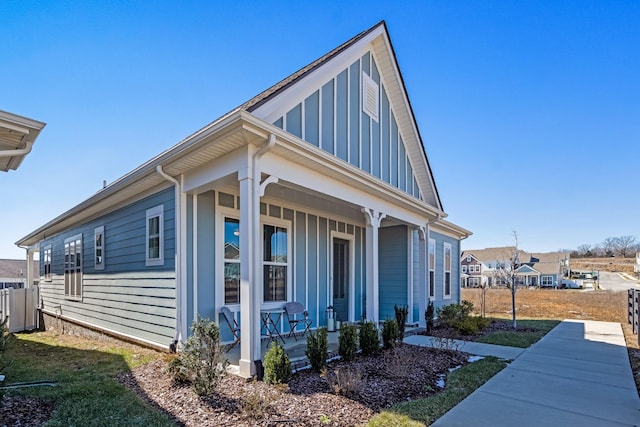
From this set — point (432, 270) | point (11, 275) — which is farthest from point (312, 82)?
point (11, 275)

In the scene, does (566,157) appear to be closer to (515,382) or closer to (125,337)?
(515,382)

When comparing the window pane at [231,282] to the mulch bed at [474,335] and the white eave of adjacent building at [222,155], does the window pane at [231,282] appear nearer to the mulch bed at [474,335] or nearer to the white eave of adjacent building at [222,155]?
the white eave of adjacent building at [222,155]

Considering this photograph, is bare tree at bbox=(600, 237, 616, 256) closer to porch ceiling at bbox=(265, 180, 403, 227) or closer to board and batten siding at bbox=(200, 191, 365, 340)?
board and batten siding at bbox=(200, 191, 365, 340)

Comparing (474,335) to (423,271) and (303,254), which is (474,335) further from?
(303,254)

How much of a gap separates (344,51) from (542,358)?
659 centimetres

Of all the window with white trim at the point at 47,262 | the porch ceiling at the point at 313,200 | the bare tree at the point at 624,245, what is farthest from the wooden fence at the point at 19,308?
the bare tree at the point at 624,245

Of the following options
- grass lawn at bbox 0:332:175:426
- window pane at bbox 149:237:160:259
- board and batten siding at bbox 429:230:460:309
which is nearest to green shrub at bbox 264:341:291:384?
grass lawn at bbox 0:332:175:426

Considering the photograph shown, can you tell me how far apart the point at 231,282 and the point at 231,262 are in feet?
1.16

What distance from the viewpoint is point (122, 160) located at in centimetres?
1277

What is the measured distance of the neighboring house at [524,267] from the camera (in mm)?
48844

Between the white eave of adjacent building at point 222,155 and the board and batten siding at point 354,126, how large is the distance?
23.5 inches

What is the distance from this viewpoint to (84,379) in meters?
4.90

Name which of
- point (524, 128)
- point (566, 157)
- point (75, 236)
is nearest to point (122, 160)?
point (75, 236)

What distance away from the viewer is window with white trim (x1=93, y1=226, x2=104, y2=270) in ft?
28.5
